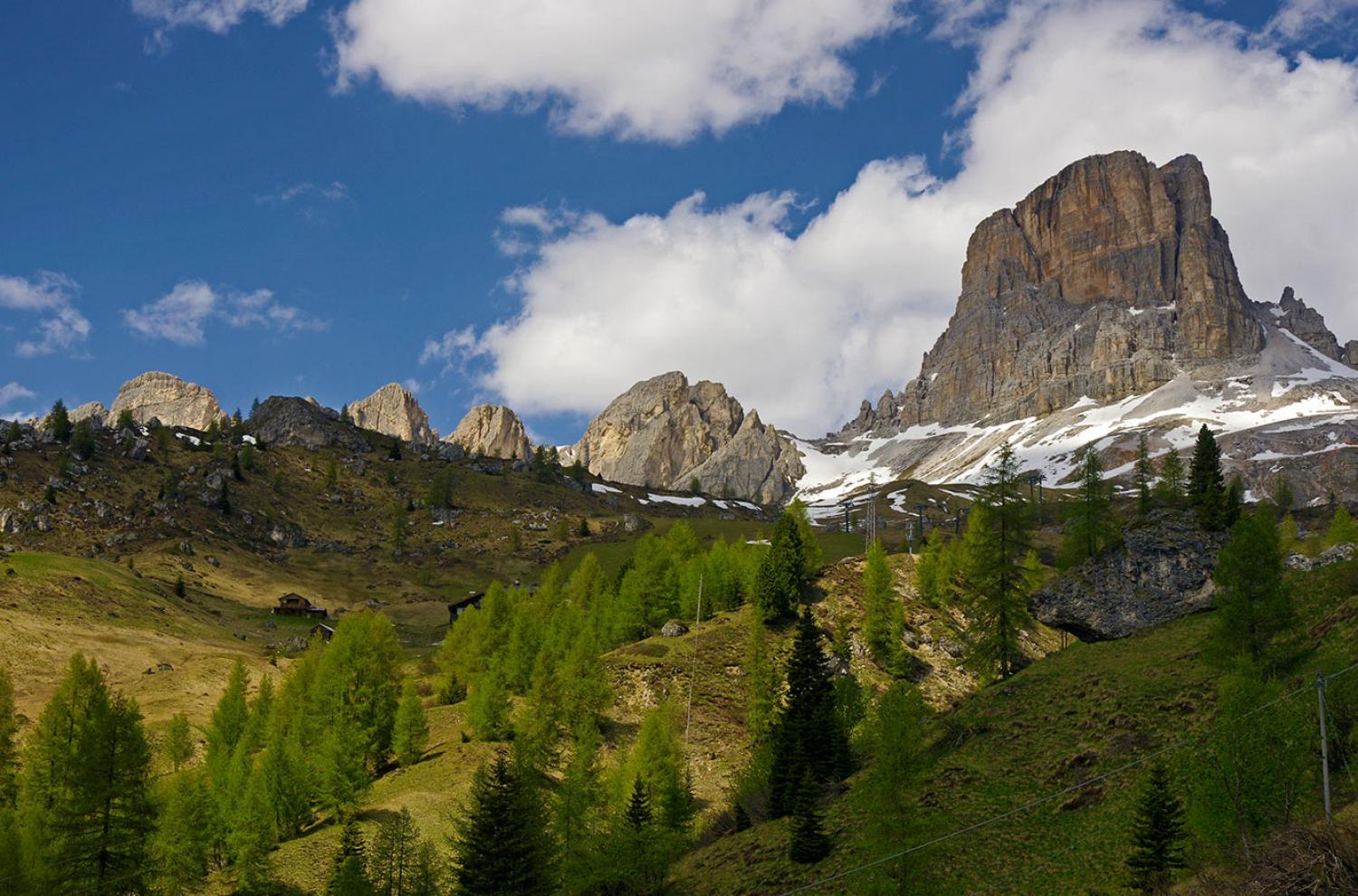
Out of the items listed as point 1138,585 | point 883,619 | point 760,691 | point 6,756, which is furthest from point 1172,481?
point 6,756

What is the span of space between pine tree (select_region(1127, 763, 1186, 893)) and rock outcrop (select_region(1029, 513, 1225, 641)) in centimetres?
2698

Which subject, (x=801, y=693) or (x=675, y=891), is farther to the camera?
(x=801, y=693)

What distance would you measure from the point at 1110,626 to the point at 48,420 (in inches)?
8029

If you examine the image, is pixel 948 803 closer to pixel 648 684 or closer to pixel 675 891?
pixel 675 891

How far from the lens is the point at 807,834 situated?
138ft

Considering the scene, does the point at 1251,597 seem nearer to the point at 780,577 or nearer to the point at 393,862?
the point at 393,862

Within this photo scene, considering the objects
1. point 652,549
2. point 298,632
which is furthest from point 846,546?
point 298,632

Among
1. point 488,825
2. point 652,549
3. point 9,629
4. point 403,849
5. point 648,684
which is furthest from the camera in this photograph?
point 652,549

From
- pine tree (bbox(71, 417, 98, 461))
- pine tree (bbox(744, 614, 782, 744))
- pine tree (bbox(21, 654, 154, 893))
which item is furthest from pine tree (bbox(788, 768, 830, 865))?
pine tree (bbox(71, 417, 98, 461))

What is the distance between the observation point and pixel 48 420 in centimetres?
18812

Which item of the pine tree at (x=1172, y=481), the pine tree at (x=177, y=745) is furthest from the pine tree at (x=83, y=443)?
the pine tree at (x=1172, y=481)

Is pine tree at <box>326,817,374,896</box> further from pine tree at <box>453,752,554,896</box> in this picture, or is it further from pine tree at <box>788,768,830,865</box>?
pine tree at <box>788,768,830,865</box>

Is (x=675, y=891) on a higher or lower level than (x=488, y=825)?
lower

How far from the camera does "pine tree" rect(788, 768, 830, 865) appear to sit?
41.6m
